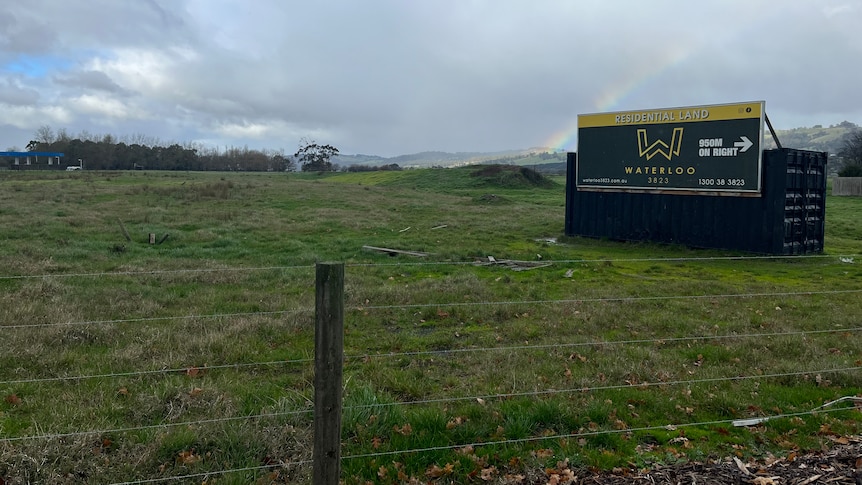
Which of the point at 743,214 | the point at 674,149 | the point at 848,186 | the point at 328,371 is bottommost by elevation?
the point at 328,371

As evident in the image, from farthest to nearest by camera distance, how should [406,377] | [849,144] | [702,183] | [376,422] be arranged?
[849,144] < [702,183] < [406,377] < [376,422]

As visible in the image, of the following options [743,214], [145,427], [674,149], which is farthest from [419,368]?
[674,149]

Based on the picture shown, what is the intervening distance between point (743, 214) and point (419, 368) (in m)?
14.1

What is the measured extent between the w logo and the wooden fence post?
57.2ft

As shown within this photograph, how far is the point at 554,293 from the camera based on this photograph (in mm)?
12312

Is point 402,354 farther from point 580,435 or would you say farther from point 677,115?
point 677,115

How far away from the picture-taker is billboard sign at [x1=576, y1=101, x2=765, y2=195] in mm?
17547

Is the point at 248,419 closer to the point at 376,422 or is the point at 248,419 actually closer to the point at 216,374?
the point at 376,422

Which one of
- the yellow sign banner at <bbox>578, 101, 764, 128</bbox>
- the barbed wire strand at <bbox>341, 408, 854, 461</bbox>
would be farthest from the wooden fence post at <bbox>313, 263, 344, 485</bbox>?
the yellow sign banner at <bbox>578, 101, 764, 128</bbox>

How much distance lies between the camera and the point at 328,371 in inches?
153

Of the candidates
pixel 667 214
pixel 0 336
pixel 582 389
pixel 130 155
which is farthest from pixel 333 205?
pixel 130 155

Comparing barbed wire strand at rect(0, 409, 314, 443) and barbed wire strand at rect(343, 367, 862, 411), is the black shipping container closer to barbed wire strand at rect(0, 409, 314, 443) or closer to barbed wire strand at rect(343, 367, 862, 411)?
barbed wire strand at rect(343, 367, 862, 411)

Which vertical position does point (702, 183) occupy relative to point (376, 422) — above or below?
above

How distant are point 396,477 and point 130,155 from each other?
4696 inches
